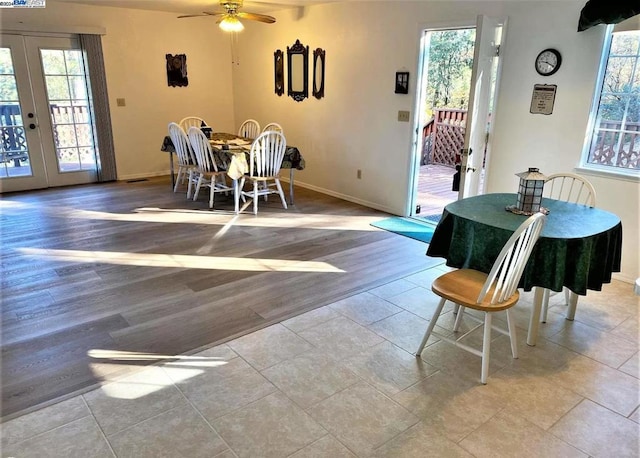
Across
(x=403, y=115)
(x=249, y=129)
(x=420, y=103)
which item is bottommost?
(x=249, y=129)

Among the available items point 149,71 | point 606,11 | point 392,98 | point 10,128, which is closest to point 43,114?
point 10,128

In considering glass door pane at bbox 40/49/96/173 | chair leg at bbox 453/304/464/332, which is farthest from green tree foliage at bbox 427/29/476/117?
chair leg at bbox 453/304/464/332

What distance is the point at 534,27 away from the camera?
379cm

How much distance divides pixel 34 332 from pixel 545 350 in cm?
309

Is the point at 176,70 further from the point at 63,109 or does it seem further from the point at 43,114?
the point at 43,114

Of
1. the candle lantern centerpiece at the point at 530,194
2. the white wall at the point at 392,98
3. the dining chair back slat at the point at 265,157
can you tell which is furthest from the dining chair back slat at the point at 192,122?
the candle lantern centerpiece at the point at 530,194

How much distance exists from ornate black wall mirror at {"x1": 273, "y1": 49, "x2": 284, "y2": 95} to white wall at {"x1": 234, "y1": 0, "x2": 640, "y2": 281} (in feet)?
0.43

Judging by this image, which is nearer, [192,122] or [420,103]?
[420,103]

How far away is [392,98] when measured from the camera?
202 inches

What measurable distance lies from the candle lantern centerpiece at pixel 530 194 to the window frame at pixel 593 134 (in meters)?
1.30

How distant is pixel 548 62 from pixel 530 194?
1.73 metres

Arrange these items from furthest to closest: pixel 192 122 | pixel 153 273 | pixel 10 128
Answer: pixel 192 122
pixel 10 128
pixel 153 273

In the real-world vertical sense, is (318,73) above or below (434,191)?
above

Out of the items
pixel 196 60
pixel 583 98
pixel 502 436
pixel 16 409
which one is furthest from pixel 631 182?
pixel 196 60
